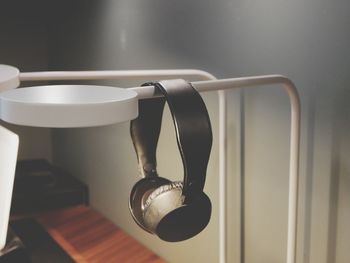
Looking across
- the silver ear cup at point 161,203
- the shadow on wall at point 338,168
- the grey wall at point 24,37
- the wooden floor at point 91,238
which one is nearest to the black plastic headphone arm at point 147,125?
the silver ear cup at point 161,203

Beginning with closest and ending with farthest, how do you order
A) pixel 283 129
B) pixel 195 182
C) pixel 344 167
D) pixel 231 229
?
pixel 195 182 < pixel 344 167 < pixel 283 129 < pixel 231 229

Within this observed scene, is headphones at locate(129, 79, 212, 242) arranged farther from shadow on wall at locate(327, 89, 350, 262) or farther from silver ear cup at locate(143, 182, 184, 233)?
shadow on wall at locate(327, 89, 350, 262)

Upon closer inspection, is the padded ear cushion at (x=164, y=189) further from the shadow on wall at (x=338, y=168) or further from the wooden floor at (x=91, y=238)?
the wooden floor at (x=91, y=238)

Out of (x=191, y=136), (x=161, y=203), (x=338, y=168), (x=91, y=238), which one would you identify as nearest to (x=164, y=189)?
(x=161, y=203)

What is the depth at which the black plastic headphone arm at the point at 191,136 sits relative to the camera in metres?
0.61

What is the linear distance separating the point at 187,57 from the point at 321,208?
0.67m

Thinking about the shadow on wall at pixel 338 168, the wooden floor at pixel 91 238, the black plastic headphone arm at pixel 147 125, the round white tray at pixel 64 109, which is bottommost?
the wooden floor at pixel 91 238

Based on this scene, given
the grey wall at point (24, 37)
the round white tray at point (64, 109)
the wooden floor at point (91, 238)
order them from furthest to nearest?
the grey wall at point (24, 37) → the wooden floor at point (91, 238) → the round white tray at point (64, 109)

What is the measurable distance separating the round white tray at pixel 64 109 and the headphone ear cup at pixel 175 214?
0.14 metres

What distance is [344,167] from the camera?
1.08 m

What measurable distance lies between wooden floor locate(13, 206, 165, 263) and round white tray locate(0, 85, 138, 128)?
Answer: 1304 millimetres

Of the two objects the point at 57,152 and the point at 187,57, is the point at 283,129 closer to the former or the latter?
the point at 187,57

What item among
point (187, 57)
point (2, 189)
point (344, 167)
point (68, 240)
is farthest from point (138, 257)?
point (344, 167)

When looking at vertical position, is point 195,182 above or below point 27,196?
above
